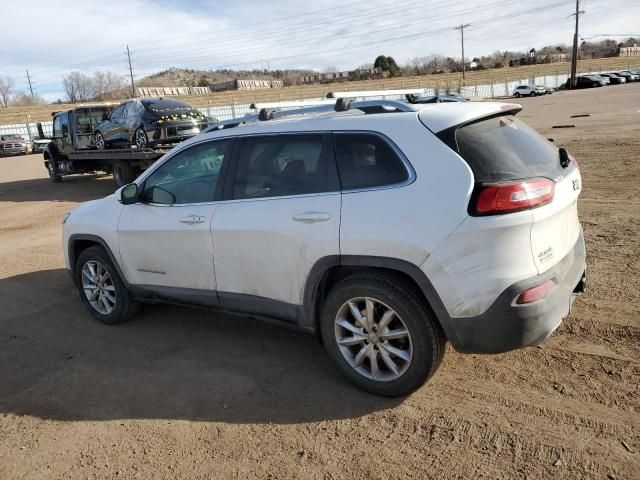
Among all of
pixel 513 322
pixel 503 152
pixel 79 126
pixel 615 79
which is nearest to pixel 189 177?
pixel 503 152

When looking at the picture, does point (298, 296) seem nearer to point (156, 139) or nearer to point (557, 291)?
point (557, 291)

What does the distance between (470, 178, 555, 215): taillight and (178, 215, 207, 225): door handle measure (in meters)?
2.00

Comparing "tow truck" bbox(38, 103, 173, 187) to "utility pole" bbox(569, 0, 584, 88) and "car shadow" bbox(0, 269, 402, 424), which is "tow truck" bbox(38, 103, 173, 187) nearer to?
"car shadow" bbox(0, 269, 402, 424)

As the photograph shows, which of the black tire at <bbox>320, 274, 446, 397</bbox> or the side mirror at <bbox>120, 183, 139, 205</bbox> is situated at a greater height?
the side mirror at <bbox>120, 183, 139, 205</bbox>

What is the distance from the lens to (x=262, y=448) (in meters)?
2.96

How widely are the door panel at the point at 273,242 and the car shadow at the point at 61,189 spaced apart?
34.8 ft

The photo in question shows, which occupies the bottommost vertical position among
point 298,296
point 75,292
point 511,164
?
point 75,292

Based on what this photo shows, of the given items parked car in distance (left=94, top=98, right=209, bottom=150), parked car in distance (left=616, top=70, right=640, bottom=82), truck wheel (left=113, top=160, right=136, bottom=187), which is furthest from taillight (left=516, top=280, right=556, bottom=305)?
parked car in distance (left=616, top=70, right=640, bottom=82)

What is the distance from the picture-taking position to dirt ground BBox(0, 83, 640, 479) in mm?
2775

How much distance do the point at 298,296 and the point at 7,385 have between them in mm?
2305

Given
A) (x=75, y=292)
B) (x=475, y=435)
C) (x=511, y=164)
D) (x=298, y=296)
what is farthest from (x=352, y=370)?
(x=75, y=292)

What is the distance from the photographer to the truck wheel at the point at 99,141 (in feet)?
Result: 49.9

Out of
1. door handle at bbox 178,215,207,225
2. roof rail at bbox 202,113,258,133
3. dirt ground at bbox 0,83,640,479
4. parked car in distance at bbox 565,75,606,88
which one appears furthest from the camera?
parked car in distance at bbox 565,75,606,88

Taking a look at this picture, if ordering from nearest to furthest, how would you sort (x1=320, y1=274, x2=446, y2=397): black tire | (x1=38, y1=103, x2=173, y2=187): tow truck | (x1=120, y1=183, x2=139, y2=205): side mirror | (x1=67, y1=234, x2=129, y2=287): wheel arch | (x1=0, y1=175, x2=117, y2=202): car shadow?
(x1=320, y1=274, x2=446, y2=397): black tire, (x1=120, y1=183, x2=139, y2=205): side mirror, (x1=67, y1=234, x2=129, y2=287): wheel arch, (x1=0, y1=175, x2=117, y2=202): car shadow, (x1=38, y1=103, x2=173, y2=187): tow truck
